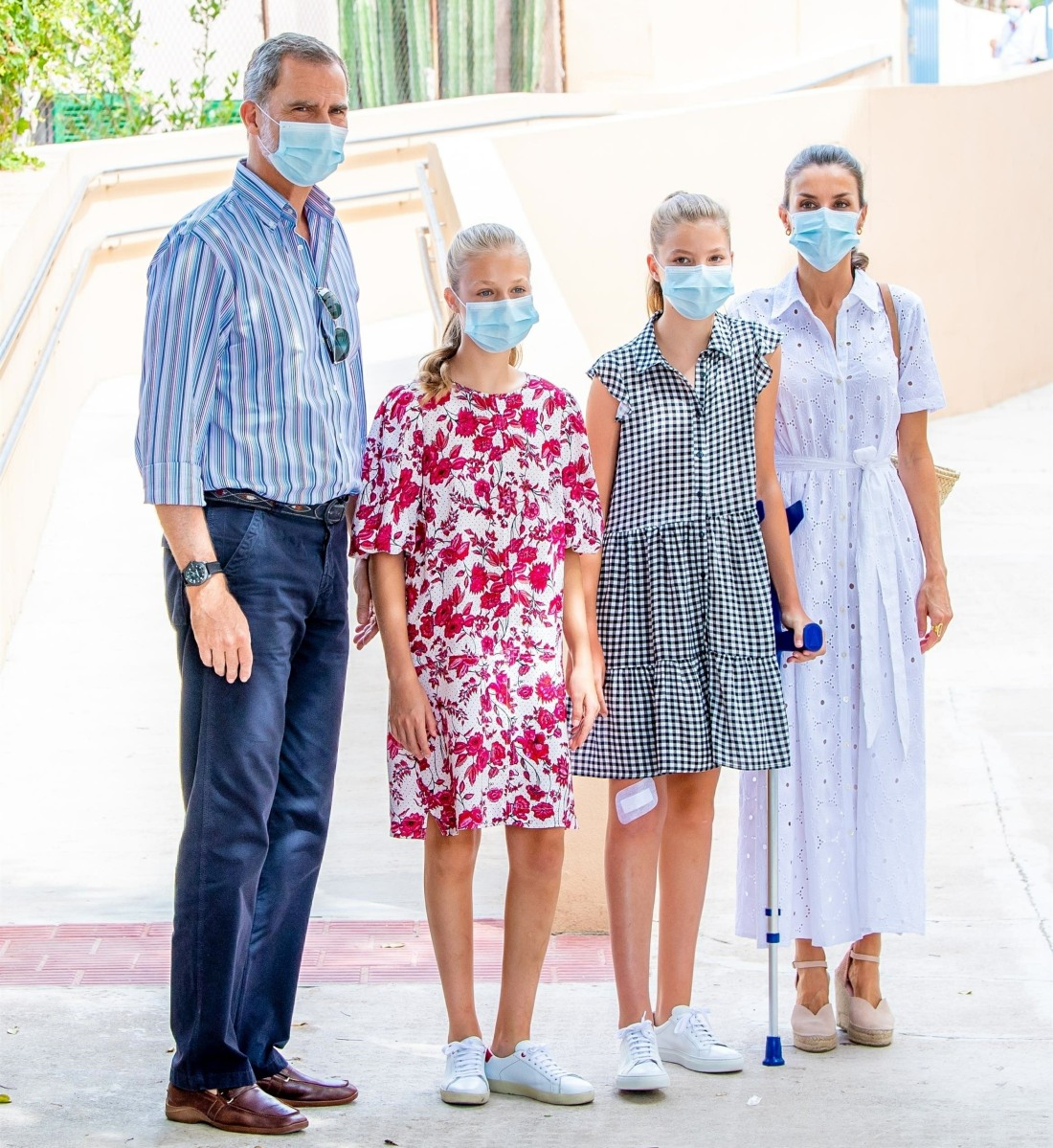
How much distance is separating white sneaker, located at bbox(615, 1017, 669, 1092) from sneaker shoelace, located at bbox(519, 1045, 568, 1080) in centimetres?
13

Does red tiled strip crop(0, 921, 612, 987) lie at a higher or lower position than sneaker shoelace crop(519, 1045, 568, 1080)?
lower

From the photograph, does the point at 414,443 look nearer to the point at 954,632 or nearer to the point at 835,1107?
the point at 835,1107

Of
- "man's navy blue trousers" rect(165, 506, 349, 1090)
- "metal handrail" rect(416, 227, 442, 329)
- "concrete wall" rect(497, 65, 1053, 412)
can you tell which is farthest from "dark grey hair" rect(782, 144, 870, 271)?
"concrete wall" rect(497, 65, 1053, 412)

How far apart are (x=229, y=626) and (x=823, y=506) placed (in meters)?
1.46

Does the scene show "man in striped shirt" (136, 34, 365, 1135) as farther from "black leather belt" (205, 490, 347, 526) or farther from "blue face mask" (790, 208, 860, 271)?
"blue face mask" (790, 208, 860, 271)

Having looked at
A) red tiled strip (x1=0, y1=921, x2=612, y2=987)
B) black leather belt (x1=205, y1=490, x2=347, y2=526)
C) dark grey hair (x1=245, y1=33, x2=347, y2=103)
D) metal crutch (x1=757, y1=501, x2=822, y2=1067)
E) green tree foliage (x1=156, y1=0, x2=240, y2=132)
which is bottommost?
red tiled strip (x1=0, y1=921, x2=612, y2=987)

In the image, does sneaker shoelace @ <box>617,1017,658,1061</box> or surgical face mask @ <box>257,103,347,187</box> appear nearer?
surgical face mask @ <box>257,103,347,187</box>

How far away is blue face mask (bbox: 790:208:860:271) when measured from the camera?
4152 mm

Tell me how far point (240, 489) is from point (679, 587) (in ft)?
3.36

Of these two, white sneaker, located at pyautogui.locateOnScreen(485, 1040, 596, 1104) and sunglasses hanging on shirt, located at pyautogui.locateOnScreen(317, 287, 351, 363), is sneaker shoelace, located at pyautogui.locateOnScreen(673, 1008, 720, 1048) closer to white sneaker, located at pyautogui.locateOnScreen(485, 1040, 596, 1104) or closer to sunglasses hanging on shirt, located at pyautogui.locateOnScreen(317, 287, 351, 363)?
Result: white sneaker, located at pyautogui.locateOnScreen(485, 1040, 596, 1104)

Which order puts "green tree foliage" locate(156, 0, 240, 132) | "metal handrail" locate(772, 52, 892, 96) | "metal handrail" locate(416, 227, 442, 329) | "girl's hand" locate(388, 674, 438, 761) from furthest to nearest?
"metal handrail" locate(772, 52, 892, 96), "green tree foliage" locate(156, 0, 240, 132), "metal handrail" locate(416, 227, 442, 329), "girl's hand" locate(388, 674, 438, 761)

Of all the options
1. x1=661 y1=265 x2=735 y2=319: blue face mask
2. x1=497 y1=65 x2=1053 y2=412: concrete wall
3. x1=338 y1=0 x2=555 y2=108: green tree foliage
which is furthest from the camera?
x1=338 y1=0 x2=555 y2=108: green tree foliage

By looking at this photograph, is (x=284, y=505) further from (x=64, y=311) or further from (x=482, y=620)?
(x=64, y=311)

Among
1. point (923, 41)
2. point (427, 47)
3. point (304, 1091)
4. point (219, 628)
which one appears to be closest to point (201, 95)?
point (427, 47)
